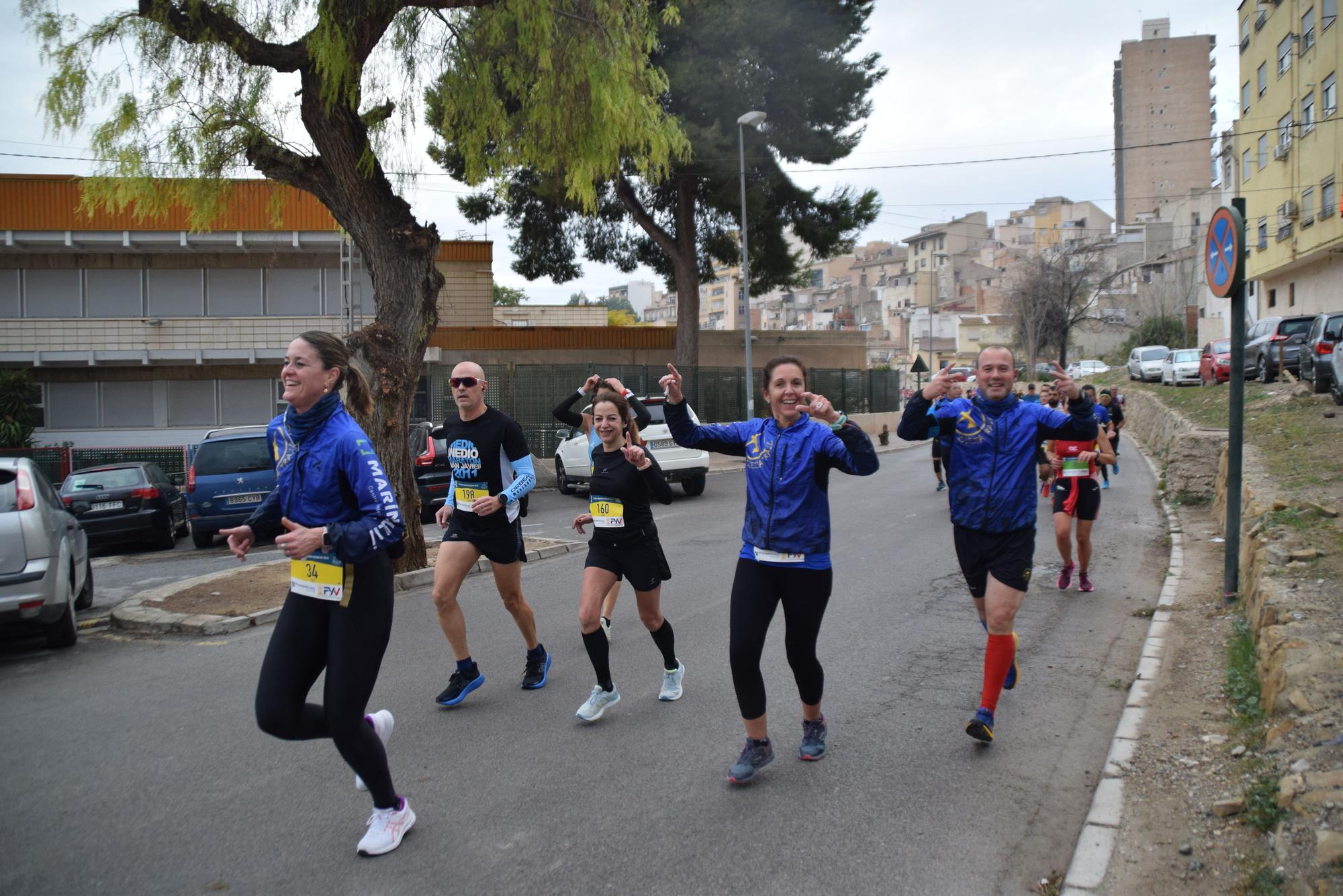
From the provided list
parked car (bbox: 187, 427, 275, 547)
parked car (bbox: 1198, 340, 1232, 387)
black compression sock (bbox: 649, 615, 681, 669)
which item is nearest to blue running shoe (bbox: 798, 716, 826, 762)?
black compression sock (bbox: 649, 615, 681, 669)

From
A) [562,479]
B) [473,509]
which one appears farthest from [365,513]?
[562,479]

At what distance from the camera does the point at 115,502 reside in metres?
14.8

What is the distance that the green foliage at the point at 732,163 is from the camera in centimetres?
2562

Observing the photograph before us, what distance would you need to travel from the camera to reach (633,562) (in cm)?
562

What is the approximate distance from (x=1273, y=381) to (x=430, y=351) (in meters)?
22.9

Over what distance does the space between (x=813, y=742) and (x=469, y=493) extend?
2436 millimetres

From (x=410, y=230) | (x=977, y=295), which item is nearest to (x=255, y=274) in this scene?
(x=410, y=230)

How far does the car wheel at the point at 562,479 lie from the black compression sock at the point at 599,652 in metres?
14.5

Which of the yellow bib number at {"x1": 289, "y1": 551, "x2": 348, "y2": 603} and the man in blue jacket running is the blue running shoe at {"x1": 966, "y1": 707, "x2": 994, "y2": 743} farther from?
the yellow bib number at {"x1": 289, "y1": 551, "x2": 348, "y2": 603}

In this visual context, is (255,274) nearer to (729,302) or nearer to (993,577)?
(993,577)

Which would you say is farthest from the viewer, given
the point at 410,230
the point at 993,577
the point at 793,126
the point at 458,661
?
the point at 793,126

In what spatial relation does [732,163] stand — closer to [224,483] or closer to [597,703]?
[224,483]

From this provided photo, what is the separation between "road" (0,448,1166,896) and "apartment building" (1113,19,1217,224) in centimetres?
10616

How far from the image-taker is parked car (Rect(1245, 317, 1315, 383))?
26188mm
